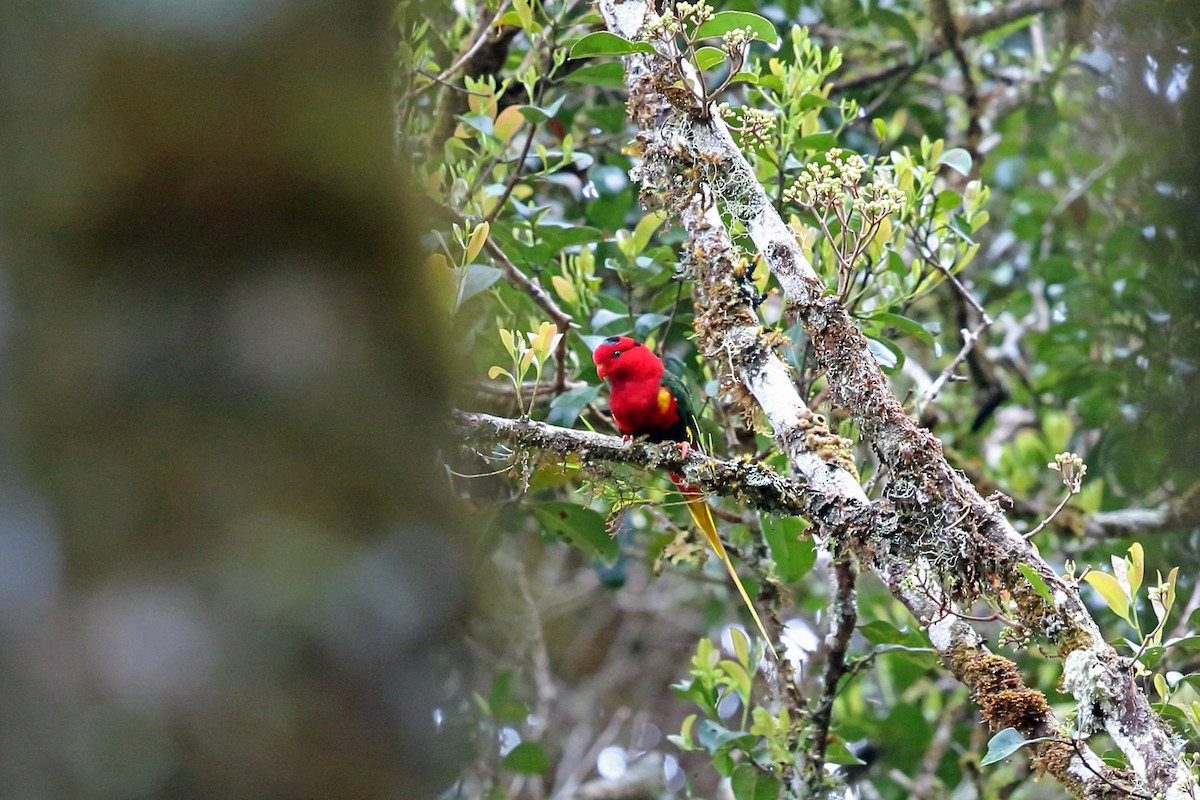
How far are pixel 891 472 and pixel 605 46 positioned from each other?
4.41 ft

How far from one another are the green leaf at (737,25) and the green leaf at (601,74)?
29.5 inches

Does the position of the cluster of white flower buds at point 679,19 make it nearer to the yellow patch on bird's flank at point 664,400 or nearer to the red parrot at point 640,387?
the red parrot at point 640,387

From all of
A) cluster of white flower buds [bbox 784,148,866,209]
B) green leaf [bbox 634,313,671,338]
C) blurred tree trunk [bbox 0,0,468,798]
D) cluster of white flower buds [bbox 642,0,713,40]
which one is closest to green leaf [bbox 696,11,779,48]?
cluster of white flower buds [bbox 642,0,713,40]

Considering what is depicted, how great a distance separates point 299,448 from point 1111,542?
4613mm

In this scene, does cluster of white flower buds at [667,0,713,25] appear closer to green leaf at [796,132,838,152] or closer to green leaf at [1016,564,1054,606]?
green leaf at [796,132,838,152]

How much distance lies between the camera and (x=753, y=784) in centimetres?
347

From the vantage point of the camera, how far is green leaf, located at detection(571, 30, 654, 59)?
269cm

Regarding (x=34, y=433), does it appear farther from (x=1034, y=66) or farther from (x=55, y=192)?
(x=1034, y=66)

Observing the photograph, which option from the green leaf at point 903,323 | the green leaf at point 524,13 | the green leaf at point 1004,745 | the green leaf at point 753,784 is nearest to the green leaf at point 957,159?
the green leaf at point 903,323

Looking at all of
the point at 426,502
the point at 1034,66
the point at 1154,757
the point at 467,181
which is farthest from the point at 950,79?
the point at 426,502

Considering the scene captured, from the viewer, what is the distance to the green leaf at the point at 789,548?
3379 mm

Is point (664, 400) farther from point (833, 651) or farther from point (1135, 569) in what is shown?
point (1135, 569)

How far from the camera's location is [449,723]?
939mm

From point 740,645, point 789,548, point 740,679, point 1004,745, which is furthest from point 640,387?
point 1004,745
